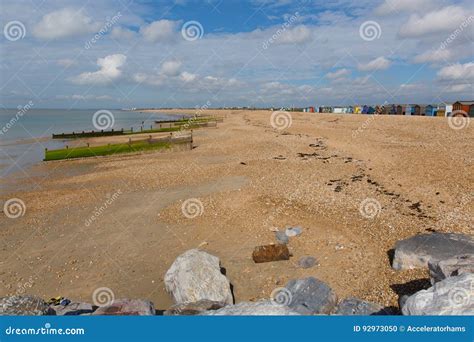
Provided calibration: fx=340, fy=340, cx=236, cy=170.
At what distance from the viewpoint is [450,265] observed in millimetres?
6562

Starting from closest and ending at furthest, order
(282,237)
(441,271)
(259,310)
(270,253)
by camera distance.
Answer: (259,310)
(441,271)
(270,253)
(282,237)

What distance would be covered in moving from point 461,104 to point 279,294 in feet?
198

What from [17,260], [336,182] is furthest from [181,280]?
[336,182]

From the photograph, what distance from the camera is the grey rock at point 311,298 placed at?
6.90m

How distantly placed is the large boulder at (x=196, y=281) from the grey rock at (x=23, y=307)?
2798 mm

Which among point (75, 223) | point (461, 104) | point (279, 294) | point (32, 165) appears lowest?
point (279, 294)

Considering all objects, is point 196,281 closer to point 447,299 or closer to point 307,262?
point 307,262

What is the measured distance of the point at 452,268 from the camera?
6453 mm

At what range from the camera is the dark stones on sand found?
10.3m

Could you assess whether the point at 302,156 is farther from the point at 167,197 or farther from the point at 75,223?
the point at 75,223

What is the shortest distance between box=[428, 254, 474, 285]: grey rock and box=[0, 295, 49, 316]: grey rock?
7.84 meters

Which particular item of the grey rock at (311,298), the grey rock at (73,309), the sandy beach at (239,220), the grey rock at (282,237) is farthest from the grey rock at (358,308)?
the grey rock at (73,309)

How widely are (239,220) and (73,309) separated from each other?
7.18m

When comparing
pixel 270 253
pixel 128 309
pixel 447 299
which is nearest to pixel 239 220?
pixel 270 253
